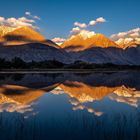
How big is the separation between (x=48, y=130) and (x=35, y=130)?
0.61 m

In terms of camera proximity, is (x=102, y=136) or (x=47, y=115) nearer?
(x=102, y=136)

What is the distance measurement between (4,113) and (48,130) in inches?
217

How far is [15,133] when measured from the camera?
1308 cm

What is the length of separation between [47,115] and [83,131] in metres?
4.88

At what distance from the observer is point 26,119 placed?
16.4 metres

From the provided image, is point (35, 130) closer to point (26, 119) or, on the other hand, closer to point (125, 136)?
point (26, 119)

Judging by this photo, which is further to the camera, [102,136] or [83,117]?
[83,117]

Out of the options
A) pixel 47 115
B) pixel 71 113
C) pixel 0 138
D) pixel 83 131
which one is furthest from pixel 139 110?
pixel 0 138

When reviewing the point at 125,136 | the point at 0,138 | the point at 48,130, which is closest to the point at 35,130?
the point at 48,130

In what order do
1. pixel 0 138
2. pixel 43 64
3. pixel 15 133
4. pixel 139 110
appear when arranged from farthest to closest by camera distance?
pixel 43 64, pixel 139 110, pixel 15 133, pixel 0 138

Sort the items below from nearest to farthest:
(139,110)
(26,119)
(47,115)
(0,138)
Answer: (0,138) < (26,119) < (47,115) < (139,110)

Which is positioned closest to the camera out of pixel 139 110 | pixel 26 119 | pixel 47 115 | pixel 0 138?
pixel 0 138

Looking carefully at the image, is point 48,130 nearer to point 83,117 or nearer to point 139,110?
point 83,117

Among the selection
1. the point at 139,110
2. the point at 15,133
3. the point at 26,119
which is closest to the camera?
the point at 15,133
